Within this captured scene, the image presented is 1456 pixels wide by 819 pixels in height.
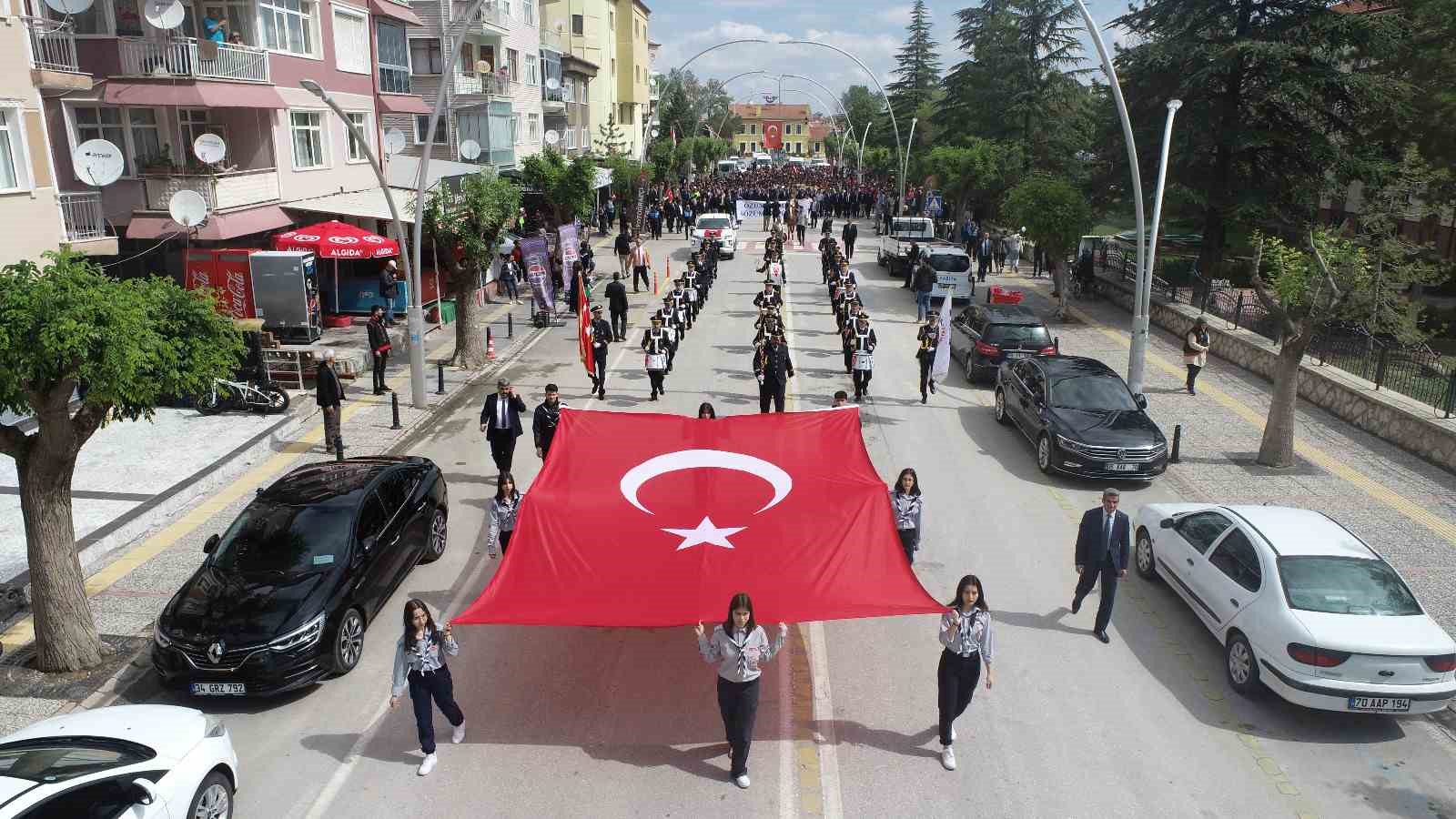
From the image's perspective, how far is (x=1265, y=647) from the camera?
31.0 ft

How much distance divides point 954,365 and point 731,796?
17566 mm

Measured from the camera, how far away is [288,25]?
88.7ft

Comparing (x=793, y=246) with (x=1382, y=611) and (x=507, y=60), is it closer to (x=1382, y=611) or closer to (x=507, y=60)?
(x=507, y=60)

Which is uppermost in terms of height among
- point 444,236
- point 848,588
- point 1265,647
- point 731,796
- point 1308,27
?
point 1308,27

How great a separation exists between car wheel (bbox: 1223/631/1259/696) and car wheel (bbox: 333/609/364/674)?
884 cm

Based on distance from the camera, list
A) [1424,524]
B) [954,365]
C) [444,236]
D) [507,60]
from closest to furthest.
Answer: [1424,524], [444,236], [954,365], [507,60]

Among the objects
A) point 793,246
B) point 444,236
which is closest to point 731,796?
point 444,236

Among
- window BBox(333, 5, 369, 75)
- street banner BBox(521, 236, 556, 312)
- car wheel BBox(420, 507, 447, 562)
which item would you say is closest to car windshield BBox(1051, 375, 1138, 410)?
car wheel BBox(420, 507, 447, 562)

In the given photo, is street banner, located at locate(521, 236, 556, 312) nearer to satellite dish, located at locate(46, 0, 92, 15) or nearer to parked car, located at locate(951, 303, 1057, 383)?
satellite dish, located at locate(46, 0, 92, 15)

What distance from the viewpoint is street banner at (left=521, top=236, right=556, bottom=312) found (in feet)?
92.0

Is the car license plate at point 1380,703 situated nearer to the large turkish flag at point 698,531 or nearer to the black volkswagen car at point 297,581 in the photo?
the large turkish flag at point 698,531

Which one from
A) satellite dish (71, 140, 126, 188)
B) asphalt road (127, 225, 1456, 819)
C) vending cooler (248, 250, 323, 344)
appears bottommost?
asphalt road (127, 225, 1456, 819)

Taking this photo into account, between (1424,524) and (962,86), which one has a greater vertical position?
(962,86)

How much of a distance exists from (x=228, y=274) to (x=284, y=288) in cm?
139
